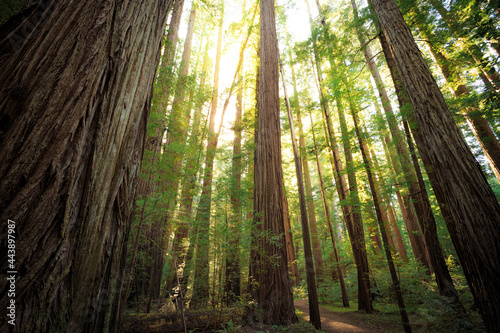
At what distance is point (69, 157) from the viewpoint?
39.9 inches

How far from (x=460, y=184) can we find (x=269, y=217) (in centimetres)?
309

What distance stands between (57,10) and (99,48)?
0.32 metres

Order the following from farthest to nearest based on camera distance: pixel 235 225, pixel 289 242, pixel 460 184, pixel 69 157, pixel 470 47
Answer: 1. pixel 289 242
2. pixel 470 47
3. pixel 235 225
4. pixel 460 184
5. pixel 69 157

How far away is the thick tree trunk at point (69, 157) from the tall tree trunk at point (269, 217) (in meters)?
2.79

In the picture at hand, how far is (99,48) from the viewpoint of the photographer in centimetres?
123

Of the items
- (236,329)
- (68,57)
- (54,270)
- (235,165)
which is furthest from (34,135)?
(235,165)

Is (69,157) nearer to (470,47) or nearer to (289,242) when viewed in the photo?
(289,242)

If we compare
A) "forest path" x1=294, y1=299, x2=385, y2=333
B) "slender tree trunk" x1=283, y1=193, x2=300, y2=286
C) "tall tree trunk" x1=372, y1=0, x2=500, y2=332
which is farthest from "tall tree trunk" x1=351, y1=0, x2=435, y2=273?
"slender tree trunk" x1=283, y1=193, x2=300, y2=286

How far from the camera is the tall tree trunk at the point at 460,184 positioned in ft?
8.63

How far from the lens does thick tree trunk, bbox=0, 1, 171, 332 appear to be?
0.85 meters

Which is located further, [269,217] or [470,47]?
[470,47]

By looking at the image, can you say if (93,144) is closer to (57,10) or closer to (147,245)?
(57,10)

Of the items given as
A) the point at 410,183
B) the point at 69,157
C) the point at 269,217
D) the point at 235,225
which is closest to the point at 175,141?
the point at 235,225

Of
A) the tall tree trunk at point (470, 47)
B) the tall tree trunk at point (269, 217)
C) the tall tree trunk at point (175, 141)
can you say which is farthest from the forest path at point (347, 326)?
the tall tree trunk at point (470, 47)
